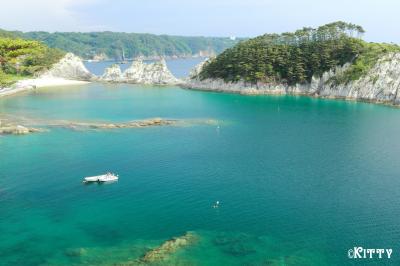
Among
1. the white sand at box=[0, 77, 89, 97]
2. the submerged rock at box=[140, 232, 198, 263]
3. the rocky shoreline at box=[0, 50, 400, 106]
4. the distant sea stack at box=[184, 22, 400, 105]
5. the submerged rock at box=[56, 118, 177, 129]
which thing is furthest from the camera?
the white sand at box=[0, 77, 89, 97]

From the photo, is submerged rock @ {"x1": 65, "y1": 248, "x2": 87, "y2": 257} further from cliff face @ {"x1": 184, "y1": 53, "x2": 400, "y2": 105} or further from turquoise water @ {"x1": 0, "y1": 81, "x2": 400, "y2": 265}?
cliff face @ {"x1": 184, "y1": 53, "x2": 400, "y2": 105}

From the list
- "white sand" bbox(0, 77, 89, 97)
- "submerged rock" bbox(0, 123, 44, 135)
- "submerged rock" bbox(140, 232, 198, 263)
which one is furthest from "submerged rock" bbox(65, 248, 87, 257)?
"white sand" bbox(0, 77, 89, 97)

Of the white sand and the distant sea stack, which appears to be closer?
the distant sea stack

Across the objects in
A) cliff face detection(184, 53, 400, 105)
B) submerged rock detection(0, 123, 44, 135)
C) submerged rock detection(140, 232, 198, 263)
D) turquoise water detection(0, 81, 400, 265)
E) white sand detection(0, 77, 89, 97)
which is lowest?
submerged rock detection(140, 232, 198, 263)

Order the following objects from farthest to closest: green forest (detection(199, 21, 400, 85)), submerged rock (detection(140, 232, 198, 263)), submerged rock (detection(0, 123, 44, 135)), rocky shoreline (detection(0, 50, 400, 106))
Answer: green forest (detection(199, 21, 400, 85)) < rocky shoreline (detection(0, 50, 400, 106)) < submerged rock (detection(0, 123, 44, 135)) < submerged rock (detection(140, 232, 198, 263))

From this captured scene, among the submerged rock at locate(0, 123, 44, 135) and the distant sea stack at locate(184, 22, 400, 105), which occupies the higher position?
the distant sea stack at locate(184, 22, 400, 105)

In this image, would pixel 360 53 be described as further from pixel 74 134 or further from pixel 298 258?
pixel 298 258

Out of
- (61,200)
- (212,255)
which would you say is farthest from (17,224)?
(212,255)

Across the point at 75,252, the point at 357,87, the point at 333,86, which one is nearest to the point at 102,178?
the point at 75,252
